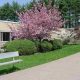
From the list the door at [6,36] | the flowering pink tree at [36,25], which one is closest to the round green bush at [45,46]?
the flowering pink tree at [36,25]

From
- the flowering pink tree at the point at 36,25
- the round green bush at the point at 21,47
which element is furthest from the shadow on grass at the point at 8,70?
the flowering pink tree at the point at 36,25

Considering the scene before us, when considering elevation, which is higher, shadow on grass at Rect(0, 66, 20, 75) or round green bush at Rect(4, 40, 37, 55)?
round green bush at Rect(4, 40, 37, 55)

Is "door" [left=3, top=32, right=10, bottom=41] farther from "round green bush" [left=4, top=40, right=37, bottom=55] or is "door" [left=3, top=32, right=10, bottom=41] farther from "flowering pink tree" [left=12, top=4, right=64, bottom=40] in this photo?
"round green bush" [left=4, top=40, right=37, bottom=55]

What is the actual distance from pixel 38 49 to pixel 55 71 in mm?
14609

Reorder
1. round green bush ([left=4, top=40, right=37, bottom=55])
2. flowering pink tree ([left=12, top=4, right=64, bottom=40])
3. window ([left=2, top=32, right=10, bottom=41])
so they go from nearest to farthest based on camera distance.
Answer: round green bush ([left=4, top=40, right=37, bottom=55])
flowering pink tree ([left=12, top=4, right=64, bottom=40])
window ([left=2, top=32, right=10, bottom=41])

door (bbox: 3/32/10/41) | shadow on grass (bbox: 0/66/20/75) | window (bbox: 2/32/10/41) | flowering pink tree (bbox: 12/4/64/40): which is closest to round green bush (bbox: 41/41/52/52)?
flowering pink tree (bbox: 12/4/64/40)

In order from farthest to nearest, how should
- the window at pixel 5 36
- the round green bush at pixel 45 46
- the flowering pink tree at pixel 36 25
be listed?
the window at pixel 5 36 → the flowering pink tree at pixel 36 25 → the round green bush at pixel 45 46

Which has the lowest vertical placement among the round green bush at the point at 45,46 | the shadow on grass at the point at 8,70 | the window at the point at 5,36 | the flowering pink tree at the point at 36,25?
the shadow on grass at the point at 8,70

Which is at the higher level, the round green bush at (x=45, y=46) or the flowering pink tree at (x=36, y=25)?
the flowering pink tree at (x=36, y=25)

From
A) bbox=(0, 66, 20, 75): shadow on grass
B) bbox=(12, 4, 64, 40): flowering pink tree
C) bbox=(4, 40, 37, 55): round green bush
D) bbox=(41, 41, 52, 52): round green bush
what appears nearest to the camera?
bbox=(0, 66, 20, 75): shadow on grass

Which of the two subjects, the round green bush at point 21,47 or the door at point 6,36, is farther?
the door at point 6,36

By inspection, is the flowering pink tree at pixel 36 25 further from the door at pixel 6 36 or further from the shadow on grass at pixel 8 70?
the shadow on grass at pixel 8 70

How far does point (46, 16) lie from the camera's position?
30.1 m

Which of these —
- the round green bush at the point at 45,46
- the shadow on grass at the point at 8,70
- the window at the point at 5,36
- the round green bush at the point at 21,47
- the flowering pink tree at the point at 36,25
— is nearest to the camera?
the shadow on grass at the point at 8,70
